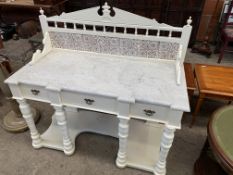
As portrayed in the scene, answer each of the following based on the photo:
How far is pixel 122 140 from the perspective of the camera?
1.29m

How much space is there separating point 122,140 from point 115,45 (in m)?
0.71

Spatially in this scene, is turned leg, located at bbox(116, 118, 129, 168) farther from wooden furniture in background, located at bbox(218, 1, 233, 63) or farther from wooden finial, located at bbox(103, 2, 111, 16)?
wooden furniture in background, located at bbox(218, 1, 233, 63)

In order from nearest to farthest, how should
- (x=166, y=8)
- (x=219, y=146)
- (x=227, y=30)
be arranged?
(x=219, y=146)
(x=227, y=30)
(x=166, y=8)

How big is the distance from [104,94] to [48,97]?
0.41 m

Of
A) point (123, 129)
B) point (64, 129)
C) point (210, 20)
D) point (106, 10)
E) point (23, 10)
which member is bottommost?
point (64, 129)

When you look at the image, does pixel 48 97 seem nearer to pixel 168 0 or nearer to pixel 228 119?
pixel 228 119

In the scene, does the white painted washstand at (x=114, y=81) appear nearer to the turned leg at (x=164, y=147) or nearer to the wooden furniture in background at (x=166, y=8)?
the turned leg at (x=164, y=147)

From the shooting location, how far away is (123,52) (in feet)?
4.90

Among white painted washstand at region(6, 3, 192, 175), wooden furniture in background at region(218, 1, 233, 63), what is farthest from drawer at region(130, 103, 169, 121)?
wooden furniture in background at region(218, 1, 233, 63)

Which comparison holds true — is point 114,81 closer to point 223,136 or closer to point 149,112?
point 149,112

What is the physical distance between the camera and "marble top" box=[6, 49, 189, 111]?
1.11 metres

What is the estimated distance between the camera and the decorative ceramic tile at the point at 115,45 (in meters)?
1.40

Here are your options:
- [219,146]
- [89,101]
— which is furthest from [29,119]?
[219,146]

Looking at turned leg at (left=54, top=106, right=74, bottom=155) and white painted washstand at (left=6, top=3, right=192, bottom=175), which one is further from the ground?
white painted washstand at (left=6, top=3, right=192, bottom=175)
